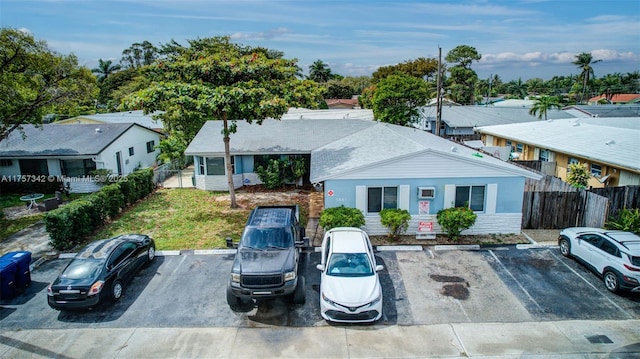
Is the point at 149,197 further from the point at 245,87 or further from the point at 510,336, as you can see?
the point at 510,336

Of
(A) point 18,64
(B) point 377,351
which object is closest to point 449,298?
(B) point 377,351

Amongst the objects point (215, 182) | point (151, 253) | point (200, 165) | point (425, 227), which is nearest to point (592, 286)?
point (425, 227)

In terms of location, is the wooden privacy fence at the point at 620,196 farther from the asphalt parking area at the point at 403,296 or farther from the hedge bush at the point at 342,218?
the hedge bush at the point at 342,218

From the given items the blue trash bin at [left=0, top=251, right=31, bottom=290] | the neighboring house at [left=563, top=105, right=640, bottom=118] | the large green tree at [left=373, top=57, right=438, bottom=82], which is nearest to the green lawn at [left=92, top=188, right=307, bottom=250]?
the blue trash bin at [left=0, top=251, right=31, bottom=290]

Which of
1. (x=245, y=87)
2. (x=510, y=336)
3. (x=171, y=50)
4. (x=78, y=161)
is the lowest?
(x=510, y=336)

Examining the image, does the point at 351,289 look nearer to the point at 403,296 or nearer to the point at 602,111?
the point at 403,296

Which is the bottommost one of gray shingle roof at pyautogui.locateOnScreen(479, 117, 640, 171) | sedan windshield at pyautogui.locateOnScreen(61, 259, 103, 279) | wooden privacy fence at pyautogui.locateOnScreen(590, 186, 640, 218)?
sedan windshield at pyautogui.locateOnScreen(61, 259, 103, 279)

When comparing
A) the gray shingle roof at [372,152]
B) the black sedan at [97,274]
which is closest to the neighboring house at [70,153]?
the black sedan at [97,274]

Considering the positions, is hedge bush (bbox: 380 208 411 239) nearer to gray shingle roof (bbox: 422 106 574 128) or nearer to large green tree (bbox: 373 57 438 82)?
gray shingle roof (bbox: 422 106 574 128)
